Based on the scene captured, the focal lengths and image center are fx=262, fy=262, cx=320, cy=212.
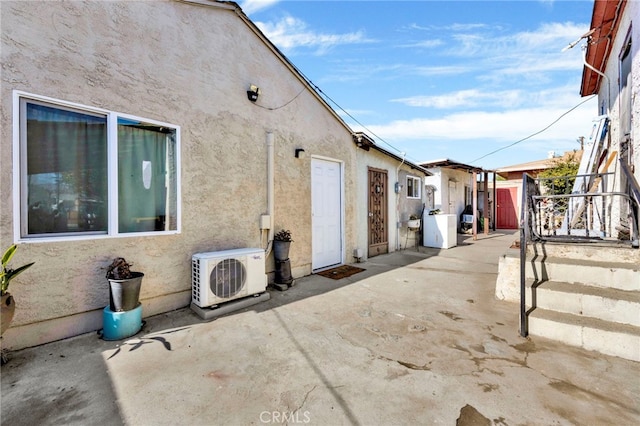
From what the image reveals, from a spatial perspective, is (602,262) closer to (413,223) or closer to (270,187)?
(270,187)

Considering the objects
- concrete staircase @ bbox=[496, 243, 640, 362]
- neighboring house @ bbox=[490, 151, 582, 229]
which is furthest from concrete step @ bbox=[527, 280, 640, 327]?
neighboring house @ bbox=[490, 151, 582, 229]

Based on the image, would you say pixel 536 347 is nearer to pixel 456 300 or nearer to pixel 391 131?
pixel 456 300

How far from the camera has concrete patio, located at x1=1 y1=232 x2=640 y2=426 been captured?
1.78 m

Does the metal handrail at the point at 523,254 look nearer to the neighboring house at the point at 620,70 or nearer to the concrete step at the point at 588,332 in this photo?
the concrete step at the point at 588,332

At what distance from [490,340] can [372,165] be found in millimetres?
5549

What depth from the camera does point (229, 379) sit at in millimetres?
2186

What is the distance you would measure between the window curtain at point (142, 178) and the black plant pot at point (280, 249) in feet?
5.95

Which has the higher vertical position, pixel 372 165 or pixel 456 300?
pixel 372 165

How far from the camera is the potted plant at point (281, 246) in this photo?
15.6 ft

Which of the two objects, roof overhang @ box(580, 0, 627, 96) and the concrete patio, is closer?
the concrete patio

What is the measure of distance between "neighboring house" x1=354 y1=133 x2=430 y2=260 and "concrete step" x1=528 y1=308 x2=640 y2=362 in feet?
13.8

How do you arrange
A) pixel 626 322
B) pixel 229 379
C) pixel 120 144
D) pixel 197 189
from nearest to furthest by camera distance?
1. pixel 229 379
2. pixel 626 322
3. pixel 120 144
4. pixel 197 189

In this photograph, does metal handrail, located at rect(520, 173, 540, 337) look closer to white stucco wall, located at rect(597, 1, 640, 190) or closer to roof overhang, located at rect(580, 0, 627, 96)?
white stucco wall, located at rect(597, 1, 640, 190)

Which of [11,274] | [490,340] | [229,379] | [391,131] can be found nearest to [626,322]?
[490,340]
